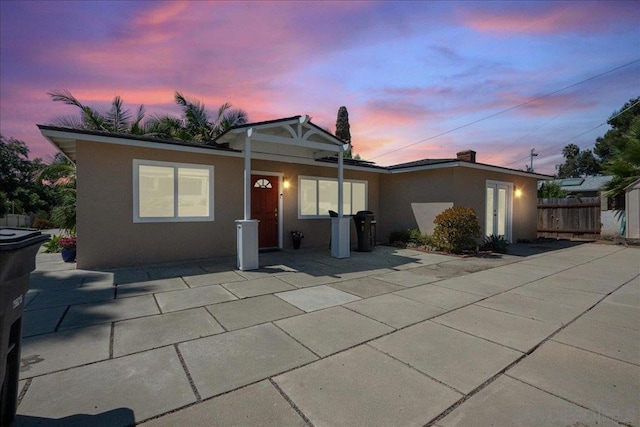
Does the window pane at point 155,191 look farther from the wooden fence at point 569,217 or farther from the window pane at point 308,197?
the wooden fence at point 569,217

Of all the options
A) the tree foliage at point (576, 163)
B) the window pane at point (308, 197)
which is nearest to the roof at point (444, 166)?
the window pane at point (308, 197)

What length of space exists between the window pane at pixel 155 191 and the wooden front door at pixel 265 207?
89.9 inches

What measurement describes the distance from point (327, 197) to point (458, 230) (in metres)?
4.33

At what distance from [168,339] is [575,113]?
23826mm

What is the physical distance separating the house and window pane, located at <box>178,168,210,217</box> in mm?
25

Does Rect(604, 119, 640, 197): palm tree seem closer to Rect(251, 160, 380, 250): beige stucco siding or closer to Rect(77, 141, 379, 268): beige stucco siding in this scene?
Rect(251, 160, 380, 250): beige stucco siding

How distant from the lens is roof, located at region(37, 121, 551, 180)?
248 inches

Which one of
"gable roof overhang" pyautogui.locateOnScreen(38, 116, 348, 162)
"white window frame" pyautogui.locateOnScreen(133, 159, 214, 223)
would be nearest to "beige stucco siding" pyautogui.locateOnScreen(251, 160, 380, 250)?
"gable roof overhang" pyautogui.locateOnScreen(38, 116, 348, 162)

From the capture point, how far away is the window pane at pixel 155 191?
709 centimetres

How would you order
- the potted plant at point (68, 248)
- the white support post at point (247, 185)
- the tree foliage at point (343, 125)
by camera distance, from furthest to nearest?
the tree foliage at point (343, 125)
the potted plant at point (68, 248)
the white support post at point (247, 185)

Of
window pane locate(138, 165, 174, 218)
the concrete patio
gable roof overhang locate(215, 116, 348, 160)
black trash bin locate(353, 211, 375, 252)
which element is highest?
gable roof overhang locate(215, 116, 348, 160)

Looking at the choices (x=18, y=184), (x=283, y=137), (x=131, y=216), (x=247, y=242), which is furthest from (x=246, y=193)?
(x=18, y=184)

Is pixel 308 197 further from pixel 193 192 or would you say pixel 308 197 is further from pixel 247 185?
pixel 193 192

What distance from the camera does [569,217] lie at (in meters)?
13.8
